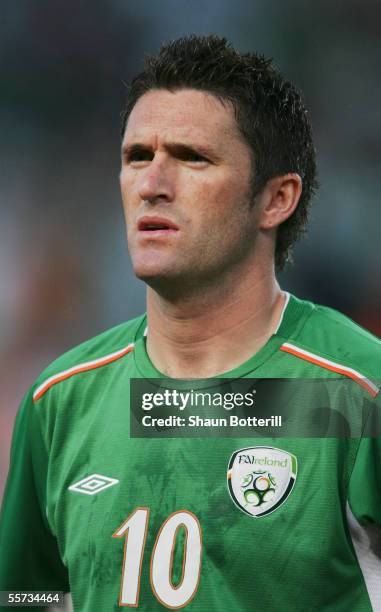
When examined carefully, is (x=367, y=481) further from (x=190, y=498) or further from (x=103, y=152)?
(x=103, y=152)

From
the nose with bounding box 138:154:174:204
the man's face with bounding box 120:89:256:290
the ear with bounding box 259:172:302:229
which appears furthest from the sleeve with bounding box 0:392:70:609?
the ear with bounding box 259:172:302:229

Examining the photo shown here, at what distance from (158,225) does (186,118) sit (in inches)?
10.7

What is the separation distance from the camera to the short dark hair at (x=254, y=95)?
2.17m

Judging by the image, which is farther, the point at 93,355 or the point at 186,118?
the point at 93,355

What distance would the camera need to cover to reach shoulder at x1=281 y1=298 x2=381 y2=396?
2.06 meters

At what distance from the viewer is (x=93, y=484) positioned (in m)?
2.16

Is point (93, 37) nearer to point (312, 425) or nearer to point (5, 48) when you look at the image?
point (5, 48)

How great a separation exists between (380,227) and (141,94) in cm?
261

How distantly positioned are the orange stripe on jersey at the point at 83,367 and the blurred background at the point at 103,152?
2.22 metres

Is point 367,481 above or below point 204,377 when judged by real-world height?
below

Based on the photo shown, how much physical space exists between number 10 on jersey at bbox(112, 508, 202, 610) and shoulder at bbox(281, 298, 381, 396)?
1.56 feet

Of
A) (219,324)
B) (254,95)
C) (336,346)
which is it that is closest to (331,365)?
(336,346)

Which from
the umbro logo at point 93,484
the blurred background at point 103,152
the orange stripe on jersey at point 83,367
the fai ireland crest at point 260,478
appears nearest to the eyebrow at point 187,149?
the orange stripe on jersey at point 83,367

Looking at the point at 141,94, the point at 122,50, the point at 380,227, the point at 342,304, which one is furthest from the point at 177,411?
the point at 122,50
